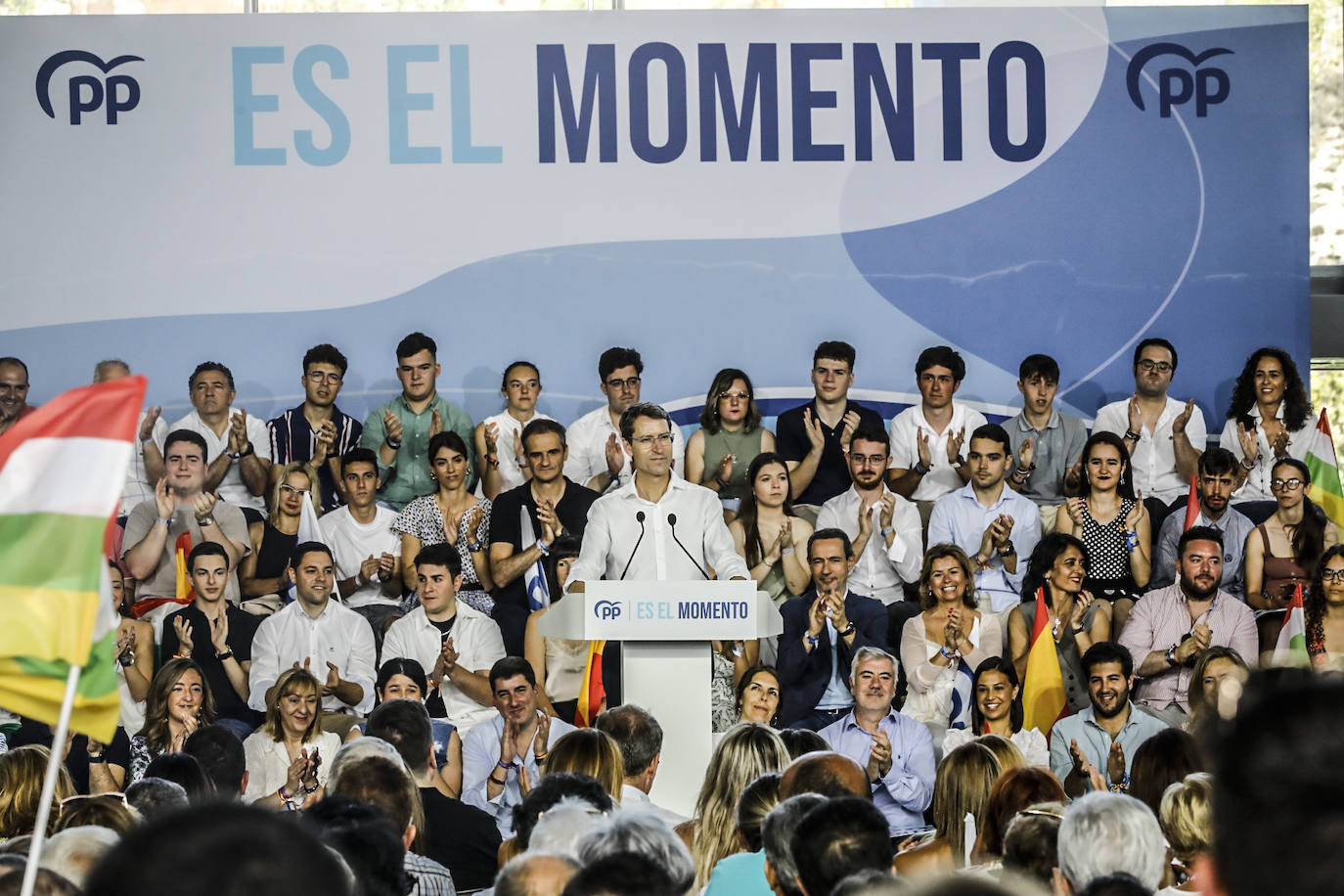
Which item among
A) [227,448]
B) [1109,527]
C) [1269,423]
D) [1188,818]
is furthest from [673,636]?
[1269,423]

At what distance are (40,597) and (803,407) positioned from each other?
6.67 metres

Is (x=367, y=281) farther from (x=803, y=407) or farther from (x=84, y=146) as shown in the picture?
(x=803, y=407)

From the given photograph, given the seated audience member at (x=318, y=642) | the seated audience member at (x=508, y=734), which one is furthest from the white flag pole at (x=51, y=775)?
the seated audience member at (x=318, y=642)

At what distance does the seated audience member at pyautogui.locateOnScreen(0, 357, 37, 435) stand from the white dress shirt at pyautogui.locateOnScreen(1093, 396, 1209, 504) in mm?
6211

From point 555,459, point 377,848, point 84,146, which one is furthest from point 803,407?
point 377,848

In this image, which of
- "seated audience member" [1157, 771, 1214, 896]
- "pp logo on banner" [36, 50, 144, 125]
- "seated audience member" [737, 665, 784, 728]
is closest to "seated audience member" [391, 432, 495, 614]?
"seated audience member" [737, 665, 784, 728]

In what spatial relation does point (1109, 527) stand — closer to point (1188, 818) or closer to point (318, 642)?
point (318, 642)

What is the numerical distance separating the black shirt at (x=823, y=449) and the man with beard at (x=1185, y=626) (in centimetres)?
179

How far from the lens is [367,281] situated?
951 cm

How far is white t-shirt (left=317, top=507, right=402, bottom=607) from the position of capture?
840cm

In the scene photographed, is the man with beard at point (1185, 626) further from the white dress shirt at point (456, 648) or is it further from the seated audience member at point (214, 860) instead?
the seated audience member at point (214, 860)

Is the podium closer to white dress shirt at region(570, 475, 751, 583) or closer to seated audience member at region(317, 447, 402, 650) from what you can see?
white dress shirt at region(570, 475, 751, 583)

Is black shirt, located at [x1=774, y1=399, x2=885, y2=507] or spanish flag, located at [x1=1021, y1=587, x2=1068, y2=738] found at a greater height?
black shirt, located at [x1=774, y1=399, x2=885, y2=507]

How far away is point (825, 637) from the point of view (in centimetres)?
745
